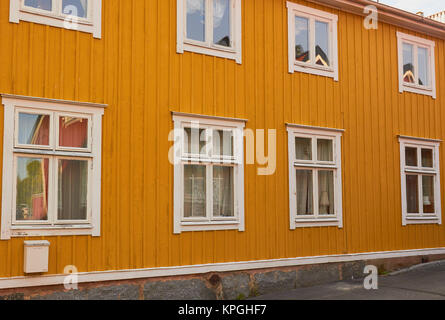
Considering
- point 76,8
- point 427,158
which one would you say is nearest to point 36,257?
point 76,8

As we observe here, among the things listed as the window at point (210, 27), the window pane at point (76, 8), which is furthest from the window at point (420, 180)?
the window pane at point (76, 8)

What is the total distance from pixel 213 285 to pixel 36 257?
337 cm

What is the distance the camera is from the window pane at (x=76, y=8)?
8.98m

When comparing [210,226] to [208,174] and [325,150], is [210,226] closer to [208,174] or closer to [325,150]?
[208,174]

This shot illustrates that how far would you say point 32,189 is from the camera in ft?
27.7

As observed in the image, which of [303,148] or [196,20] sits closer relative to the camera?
[196,20]

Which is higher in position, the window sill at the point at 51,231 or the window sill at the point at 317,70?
the window sill at the point at 317,70

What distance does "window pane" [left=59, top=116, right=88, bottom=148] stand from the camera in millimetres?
8766

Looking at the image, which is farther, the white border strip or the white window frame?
the white window frame

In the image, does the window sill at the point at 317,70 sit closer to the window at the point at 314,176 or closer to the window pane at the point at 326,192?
the window at the point at 314,176

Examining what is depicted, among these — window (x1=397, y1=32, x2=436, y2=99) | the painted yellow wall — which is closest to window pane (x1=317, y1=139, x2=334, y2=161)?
the painted yellow wall

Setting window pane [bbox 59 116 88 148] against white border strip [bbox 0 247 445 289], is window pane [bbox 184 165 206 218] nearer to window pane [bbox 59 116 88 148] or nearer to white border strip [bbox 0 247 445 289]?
white border strip [bbox 0 247 445 289]

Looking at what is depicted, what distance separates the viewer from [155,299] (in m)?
9.36
